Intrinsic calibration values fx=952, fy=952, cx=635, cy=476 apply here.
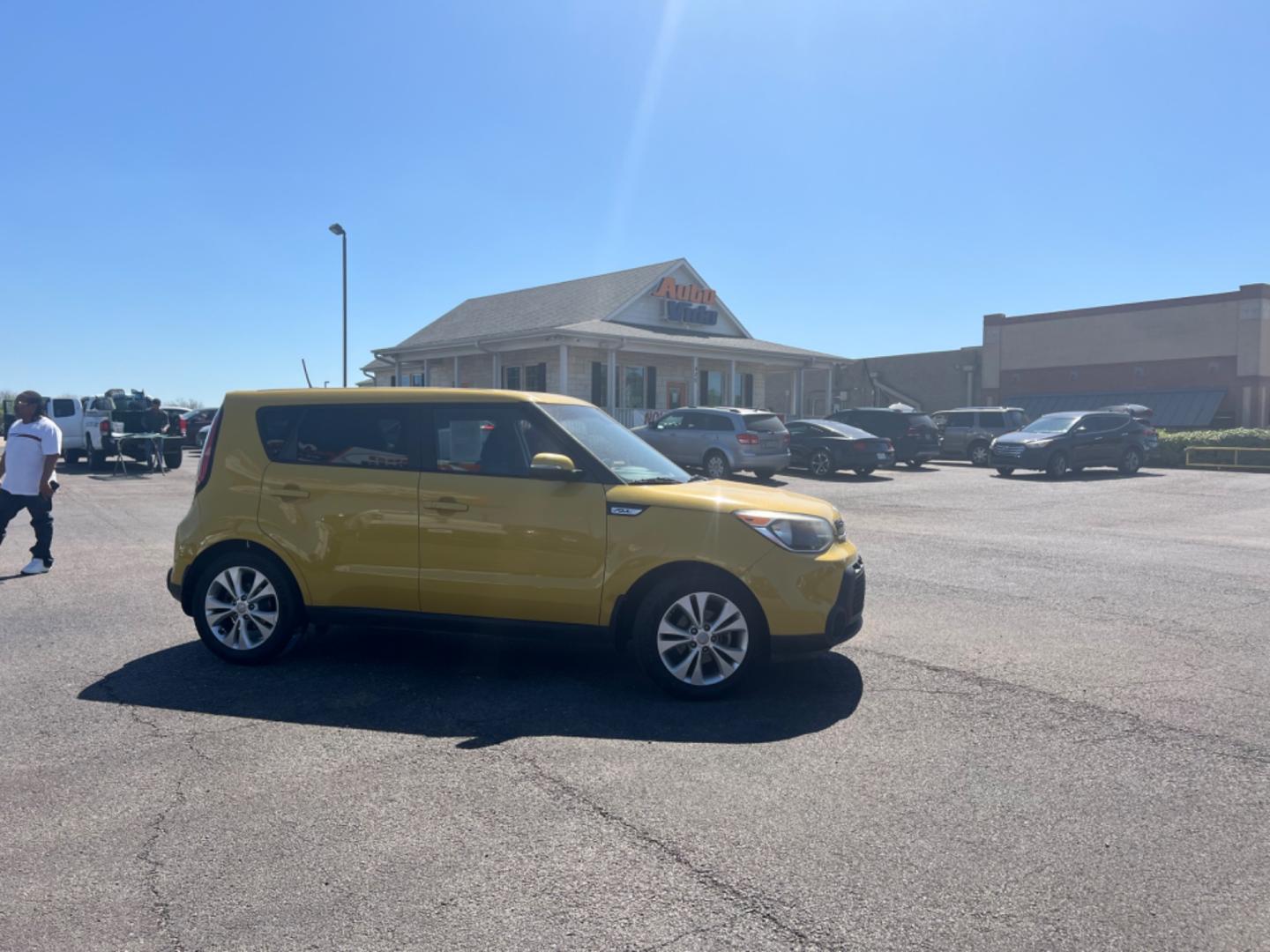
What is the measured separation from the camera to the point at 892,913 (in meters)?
3.06

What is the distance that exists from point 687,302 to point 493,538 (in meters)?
27.9

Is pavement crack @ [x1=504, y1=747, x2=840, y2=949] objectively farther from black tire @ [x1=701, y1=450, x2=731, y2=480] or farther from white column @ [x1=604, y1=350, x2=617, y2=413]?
white column @ [x1=604, y1=350, x2=617, y2=413]

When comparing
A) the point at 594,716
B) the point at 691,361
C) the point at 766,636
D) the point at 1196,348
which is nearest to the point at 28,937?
the point at 594,716

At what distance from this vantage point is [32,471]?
9.13 metres

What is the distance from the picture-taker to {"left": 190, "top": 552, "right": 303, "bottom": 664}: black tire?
5.82m

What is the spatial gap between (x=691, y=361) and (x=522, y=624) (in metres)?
26.9

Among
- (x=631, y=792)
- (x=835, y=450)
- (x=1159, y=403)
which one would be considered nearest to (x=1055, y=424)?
(x=835, y=450)

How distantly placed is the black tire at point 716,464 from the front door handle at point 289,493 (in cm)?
1475

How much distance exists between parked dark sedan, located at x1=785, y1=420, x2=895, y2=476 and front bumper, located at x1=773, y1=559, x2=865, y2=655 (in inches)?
686

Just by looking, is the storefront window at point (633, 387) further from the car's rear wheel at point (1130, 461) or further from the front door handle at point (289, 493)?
the front door handle at point (289, 493)

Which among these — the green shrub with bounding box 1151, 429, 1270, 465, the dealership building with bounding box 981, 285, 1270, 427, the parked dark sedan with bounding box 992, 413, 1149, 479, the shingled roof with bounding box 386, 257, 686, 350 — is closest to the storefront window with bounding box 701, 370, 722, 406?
the shingled roof with bounding box 386, 257, 686, 350

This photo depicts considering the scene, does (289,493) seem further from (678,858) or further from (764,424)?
(764,424)

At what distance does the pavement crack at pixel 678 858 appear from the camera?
2949 millimetres

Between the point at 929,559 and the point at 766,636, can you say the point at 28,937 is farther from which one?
the point at 929,559
